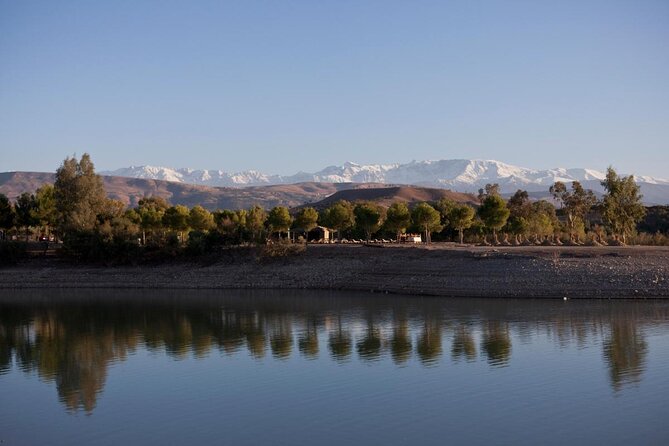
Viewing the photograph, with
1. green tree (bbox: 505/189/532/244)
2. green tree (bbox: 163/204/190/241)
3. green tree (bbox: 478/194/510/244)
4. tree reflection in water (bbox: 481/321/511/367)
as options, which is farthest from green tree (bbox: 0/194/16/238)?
tree reflection in water (bbox: 481/321/511/367)

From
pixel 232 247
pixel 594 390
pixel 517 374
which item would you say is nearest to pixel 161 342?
pixel 517 374

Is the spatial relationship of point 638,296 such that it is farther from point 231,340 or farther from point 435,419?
point 435,419

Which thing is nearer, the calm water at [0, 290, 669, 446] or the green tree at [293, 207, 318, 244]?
the calm water at [0, 290, 669, 446]

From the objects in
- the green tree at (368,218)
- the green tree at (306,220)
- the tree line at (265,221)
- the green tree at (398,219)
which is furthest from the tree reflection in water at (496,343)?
the green tree at (306,220)

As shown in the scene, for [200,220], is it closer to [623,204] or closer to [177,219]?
[177,219]

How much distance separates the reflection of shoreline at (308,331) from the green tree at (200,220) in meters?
22.8

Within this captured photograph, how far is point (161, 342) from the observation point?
1214 inches

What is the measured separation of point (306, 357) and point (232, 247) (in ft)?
106

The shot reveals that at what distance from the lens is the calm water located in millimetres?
17281

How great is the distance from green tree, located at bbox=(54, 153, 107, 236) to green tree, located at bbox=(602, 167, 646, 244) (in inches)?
1657

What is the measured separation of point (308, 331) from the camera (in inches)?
1282

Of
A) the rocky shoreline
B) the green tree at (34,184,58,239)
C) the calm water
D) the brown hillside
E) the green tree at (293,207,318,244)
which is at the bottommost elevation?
the calm water

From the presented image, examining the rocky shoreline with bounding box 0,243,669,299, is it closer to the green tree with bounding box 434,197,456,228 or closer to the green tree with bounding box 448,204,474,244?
the green tree with bounding box 448,204,474,244

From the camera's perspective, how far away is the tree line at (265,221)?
58812mm
